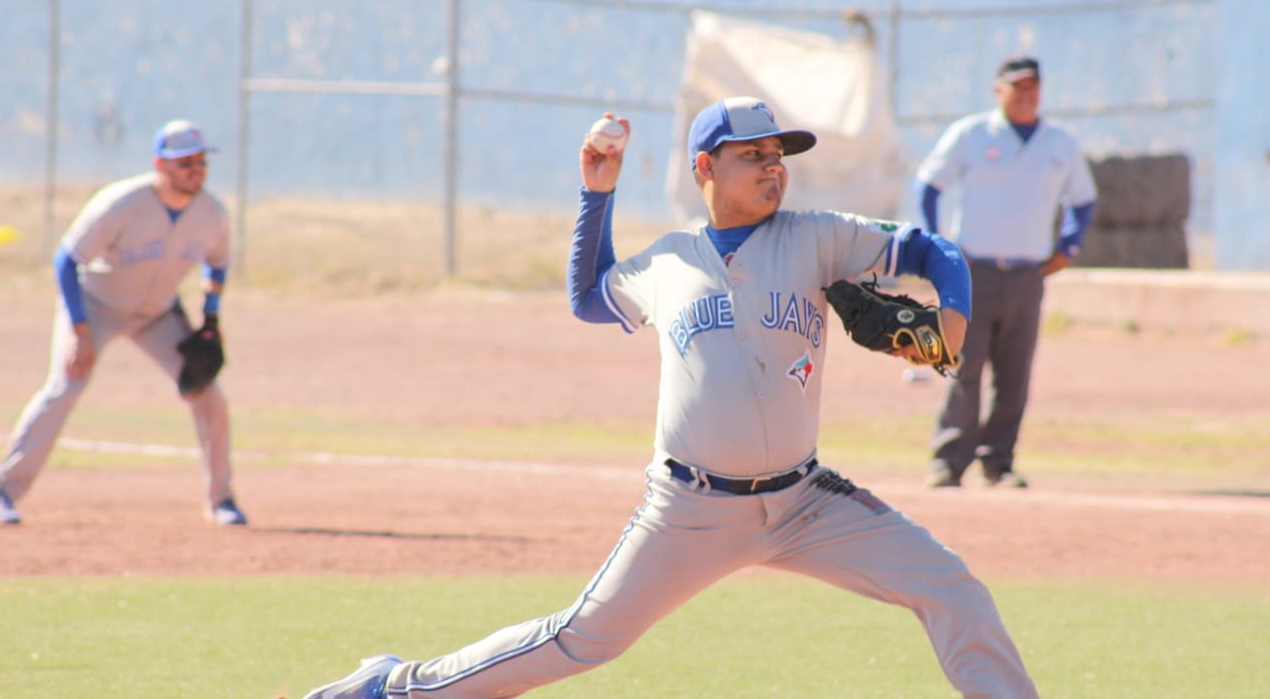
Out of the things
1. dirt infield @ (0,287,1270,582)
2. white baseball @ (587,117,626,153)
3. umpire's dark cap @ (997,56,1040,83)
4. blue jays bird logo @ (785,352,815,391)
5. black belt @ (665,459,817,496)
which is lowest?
dirt infield @ (0,287,1270,582)

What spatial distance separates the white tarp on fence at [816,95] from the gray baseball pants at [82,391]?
555 inches

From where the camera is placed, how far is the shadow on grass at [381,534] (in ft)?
28.0

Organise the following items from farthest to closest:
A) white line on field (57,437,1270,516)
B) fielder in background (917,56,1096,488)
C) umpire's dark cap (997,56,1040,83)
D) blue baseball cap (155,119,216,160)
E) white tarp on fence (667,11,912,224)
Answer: white tarp on fence (667,11,912,224) → fielder in background (917,56,1096,488) → umpire's dark cap (997,56,1040,83) → white line on field (57,437,1270,516) → blue baseball cap (155,119,216,160)

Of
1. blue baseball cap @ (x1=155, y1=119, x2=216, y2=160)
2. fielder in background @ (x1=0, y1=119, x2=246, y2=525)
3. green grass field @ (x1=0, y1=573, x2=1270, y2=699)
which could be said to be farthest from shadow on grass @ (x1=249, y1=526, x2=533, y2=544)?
blue baseball cap @ (x1=155, y1=119, x2=216, y2=160)

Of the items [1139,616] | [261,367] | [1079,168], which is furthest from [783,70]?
[1139,616]

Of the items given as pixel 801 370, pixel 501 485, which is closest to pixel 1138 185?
pixel 501 485

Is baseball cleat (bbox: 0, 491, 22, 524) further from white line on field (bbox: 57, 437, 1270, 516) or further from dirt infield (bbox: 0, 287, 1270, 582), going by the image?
white line on field (bbox: 57, 437, 1270, 516)

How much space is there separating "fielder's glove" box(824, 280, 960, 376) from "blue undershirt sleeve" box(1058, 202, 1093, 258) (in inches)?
235

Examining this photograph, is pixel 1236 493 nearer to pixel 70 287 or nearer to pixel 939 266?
pixel 939 266

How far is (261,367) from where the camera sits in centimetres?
1670

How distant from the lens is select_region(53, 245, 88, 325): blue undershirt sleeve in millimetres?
8312

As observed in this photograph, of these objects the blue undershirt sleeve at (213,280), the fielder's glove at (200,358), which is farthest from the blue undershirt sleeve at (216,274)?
the fielder's glove at (200,358)

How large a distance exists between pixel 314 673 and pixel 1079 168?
627cm

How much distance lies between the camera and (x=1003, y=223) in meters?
9.91
